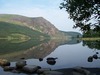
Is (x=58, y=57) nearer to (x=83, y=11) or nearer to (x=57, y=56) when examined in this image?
(x=57, y=56)

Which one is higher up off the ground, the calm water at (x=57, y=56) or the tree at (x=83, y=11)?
the tree at (x=83, y=11)

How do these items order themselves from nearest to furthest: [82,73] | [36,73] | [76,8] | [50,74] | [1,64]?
[50,74] → [82,73] → [36,73] → [76,8] → [1,64]

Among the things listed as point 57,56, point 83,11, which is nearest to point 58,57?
point 57,56

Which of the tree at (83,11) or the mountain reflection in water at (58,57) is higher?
the tree at (83,11)

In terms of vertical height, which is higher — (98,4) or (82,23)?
(98,4)

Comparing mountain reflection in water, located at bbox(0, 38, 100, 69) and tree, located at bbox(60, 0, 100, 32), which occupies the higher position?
tree, located at bbox(60, 0, 100, 32)

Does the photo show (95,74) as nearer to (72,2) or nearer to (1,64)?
(72,2)

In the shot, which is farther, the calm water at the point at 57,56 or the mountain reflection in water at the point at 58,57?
the mountain reflection in water at the point at 58,57

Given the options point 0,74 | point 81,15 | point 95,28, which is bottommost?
point 0,74

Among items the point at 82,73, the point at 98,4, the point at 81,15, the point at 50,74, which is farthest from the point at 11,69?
the point at 98,4

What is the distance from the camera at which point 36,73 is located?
127 feet

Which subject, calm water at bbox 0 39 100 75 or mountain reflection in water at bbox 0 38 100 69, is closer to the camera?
calm water at bbox 0 39 100 75

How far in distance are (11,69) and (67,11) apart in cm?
1614

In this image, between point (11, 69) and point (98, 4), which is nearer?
point (98, 4)
